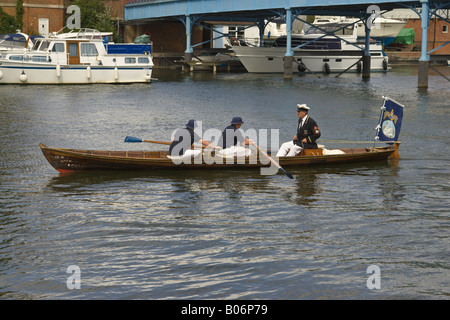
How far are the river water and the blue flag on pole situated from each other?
2.93ft

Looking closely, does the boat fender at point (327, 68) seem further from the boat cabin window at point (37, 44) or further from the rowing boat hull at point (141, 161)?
the rowing boat hull at point (141, 161)

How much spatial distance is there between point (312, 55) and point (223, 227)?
47529 millimetres

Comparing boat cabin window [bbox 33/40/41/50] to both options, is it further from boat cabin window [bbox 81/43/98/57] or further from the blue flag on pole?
the blue flag on pole

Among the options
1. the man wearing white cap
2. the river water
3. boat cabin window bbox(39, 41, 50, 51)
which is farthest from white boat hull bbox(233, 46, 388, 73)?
the man wearing white cap

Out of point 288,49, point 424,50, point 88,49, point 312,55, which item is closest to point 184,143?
point 424,50

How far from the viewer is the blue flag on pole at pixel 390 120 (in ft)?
60.4

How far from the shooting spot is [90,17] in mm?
60781

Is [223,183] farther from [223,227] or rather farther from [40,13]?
[40,13]

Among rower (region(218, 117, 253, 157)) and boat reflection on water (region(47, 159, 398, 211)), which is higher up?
rower (region(218, 117, 253, 157))

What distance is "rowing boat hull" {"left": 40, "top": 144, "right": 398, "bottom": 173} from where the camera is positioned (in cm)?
1655

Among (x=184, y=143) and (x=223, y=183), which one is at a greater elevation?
(x=184, y=143)

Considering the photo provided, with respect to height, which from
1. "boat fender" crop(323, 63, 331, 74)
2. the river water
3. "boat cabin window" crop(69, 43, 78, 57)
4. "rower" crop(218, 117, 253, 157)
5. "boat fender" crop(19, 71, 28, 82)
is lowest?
the river water

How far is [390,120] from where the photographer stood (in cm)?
1878

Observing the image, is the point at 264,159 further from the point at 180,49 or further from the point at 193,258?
the point at 180,49
